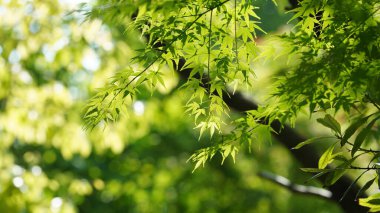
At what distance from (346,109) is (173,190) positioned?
6.90 meters

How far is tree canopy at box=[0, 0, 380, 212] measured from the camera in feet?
4.51

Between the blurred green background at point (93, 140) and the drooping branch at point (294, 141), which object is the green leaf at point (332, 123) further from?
the drooping branch at point (294, 141)

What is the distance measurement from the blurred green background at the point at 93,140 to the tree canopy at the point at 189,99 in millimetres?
14

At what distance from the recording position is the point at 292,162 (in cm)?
752

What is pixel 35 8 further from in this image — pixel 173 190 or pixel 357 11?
pixel 173 190

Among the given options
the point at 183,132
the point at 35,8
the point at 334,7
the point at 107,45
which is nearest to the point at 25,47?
the point at 35,8

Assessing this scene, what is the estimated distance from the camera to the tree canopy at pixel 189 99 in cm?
137

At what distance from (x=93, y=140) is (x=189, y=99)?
2.87m

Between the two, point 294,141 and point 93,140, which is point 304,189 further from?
point 93,140

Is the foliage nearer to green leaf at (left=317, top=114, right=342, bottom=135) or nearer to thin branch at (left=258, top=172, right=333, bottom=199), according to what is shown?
green leaf at (left=317, top=114, right=342, bottom=135)

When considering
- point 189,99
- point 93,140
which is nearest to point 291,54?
point 189,99

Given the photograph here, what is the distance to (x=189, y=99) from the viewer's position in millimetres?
1956

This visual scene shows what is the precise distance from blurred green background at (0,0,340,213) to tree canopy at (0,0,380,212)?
14mm

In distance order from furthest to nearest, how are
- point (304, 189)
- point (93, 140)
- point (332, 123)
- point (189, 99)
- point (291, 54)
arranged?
1. point (93, 140)
2. point (304, 189)
3. point (189, 99)
4. point (332, 123)
5. point (291, 54)
